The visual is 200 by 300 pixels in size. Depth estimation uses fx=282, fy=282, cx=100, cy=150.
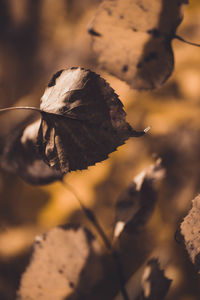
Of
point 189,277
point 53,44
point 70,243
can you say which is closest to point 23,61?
point 53,44

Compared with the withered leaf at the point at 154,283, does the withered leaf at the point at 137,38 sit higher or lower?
higher

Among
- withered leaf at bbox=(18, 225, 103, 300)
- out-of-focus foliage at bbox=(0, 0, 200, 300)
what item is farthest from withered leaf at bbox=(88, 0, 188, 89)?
withered leaf at bbox=(18, 225, 103, 300)

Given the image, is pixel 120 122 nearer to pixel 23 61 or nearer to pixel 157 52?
pixel 157 52

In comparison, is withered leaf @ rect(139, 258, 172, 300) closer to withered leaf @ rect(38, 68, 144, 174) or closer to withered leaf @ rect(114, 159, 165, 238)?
withered leaf @ rect(114, 159, 165, 238)

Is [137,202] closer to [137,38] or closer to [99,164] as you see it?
[99,164]

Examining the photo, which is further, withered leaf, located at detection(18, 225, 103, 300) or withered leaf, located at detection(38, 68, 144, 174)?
withered leaf, located at detection(18, 225, 103, 300)

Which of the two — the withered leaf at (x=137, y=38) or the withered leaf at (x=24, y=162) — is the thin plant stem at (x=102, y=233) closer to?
the withered leaf at (x=24, y=162)

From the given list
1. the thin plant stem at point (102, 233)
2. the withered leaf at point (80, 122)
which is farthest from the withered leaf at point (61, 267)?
the withered leaf at point (80, 122)

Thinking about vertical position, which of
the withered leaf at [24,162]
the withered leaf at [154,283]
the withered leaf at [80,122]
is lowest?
the withered leaf at [154,283]
